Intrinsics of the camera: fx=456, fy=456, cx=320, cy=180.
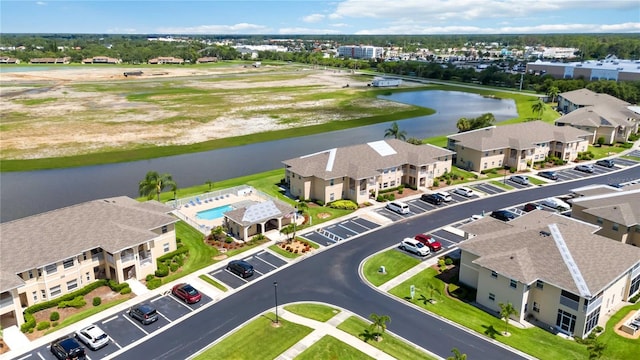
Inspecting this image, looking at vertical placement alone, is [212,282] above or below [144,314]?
below

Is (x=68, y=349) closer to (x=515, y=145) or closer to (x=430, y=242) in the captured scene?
(x=430, y=242)

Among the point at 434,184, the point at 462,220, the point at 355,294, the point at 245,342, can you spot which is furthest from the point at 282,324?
the point at 434,184

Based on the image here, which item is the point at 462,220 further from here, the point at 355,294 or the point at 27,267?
the point at 27,267

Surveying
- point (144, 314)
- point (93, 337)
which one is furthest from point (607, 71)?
point (93, 337)

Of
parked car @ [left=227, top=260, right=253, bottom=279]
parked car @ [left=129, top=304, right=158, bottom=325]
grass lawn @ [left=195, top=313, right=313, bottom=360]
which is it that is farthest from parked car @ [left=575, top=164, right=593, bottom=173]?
parked car @ [left=129, top=304, right=158, bottom=325]

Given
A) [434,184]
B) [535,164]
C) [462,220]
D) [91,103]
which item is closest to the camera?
[462,220]
